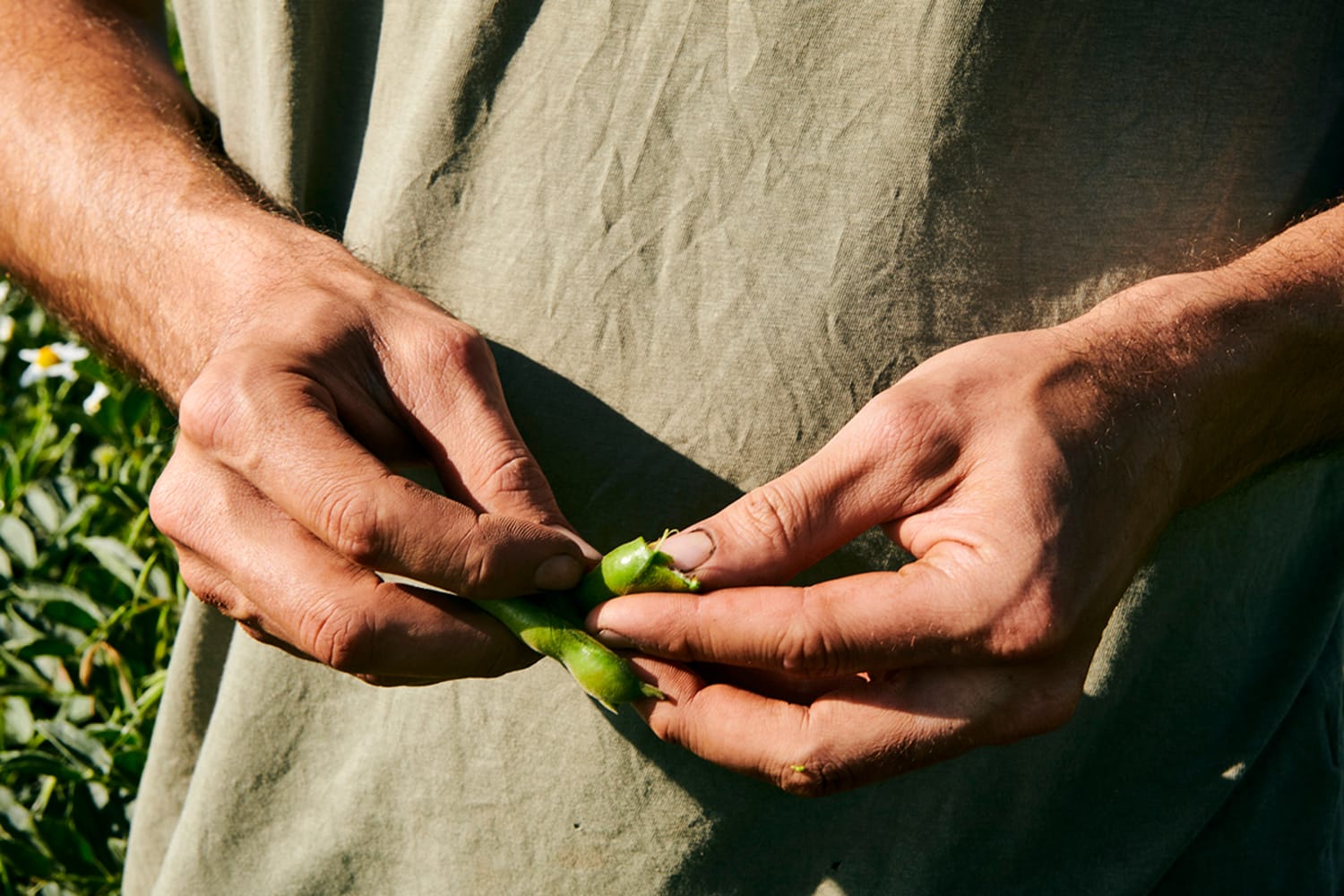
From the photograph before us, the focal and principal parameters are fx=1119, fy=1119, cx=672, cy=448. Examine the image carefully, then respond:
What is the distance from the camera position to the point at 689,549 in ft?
4.52

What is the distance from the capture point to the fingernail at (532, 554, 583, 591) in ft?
4.48

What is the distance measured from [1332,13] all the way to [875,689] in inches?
45.7

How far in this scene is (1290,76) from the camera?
5.26ft

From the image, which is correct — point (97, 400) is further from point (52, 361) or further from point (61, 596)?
point (61, 596)

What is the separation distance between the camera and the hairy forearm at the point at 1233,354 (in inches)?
58.1

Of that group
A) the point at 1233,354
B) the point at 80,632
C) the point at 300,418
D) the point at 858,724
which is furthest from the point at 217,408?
the point at 80,632

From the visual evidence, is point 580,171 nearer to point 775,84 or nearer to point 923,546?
point 775,84

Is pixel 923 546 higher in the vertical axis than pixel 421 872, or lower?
higher

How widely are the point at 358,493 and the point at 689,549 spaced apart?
399mm

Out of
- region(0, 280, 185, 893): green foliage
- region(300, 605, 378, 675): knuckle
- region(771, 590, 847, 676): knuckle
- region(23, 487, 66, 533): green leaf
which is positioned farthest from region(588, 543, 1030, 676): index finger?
region(23, 487, 66, 533): green leaf

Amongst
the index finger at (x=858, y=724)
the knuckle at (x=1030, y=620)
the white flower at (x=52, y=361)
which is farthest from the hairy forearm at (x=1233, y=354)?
the white flower at (x=52, y=361)

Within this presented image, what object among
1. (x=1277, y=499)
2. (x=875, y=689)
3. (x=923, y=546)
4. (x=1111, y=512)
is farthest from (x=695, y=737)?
(x=1277, y=499)

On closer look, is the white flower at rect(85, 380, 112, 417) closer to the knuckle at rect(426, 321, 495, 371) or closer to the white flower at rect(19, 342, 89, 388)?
→ the white flower at rect(19, 342, 89, 388)

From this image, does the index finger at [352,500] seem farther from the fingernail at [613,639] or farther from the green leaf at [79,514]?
the green leaf at [79,514]
